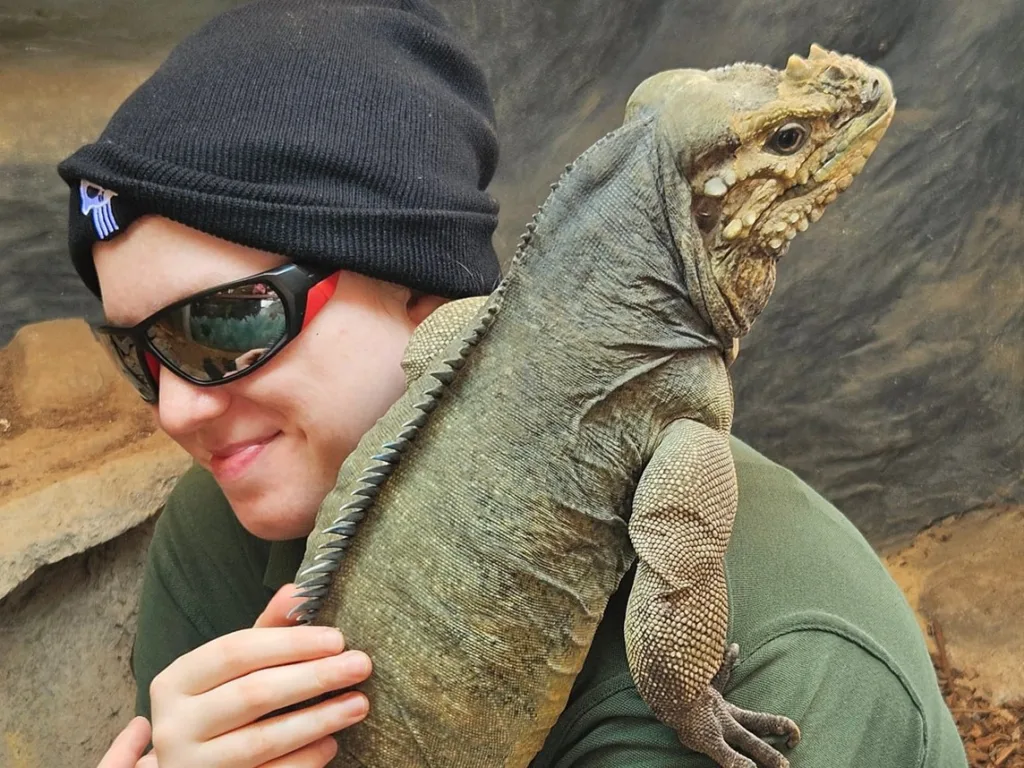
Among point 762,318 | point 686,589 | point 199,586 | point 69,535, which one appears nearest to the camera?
point 686,589

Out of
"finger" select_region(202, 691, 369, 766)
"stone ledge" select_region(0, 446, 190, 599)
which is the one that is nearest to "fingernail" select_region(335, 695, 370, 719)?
"finger" select_region(202, 691, 369, 766)

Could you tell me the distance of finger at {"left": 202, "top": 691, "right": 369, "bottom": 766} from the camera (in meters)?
1.28

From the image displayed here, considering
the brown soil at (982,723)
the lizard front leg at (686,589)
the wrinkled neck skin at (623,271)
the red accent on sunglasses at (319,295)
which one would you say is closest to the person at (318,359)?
the red accent on sunglasses at (319,295)

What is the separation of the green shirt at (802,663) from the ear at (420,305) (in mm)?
681

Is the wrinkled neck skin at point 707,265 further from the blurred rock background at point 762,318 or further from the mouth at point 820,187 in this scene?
the blurred rock background at point 762,318

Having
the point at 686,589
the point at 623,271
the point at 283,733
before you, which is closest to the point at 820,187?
the point at 623,271

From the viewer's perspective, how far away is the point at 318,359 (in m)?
1.43

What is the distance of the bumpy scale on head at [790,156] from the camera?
1158mm

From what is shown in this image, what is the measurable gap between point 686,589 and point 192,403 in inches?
37.4

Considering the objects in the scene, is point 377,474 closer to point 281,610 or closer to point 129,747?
point 281,610

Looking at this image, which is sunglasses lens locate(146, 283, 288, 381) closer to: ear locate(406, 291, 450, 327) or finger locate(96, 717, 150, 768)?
ear locate(406, 291, 450, 327)

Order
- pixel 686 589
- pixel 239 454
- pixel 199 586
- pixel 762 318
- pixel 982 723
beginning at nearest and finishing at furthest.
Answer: pixel 686 589
pixel 239 454
pixel 199 586
pixel 982 723
pixel 762 318

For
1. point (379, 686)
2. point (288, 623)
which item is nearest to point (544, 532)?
point (379, 686)

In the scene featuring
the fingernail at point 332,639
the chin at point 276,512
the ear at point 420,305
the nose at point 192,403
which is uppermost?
the ear at point 420,305
